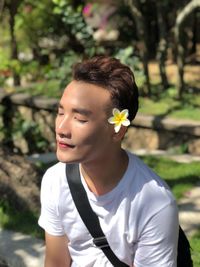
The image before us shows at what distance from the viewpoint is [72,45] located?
11695 mm

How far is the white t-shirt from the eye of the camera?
1953 millimetres

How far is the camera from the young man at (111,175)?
1.91 meters

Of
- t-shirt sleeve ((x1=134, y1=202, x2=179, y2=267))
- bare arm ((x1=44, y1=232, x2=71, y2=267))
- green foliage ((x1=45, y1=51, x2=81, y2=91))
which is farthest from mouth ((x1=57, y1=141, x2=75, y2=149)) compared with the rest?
green foliage ((x1=45, y1=51, x2=81, y2=91))

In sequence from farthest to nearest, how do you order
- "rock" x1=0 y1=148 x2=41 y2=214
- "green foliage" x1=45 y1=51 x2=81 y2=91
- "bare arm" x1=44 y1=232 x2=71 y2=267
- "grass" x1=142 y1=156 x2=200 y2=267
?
"green foliage" x1=45 y1=51 x2=81 y2=91, "grass" x1=142 y1=156 x2=200 y2=267, "rock" x1=0 y1=148 x2=41 y2=214, "bare arm" x1=44 y1=232 x2=71 y2=267

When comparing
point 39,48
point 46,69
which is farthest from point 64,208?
point 39,48

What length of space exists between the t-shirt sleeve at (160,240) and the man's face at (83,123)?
0.32 meters

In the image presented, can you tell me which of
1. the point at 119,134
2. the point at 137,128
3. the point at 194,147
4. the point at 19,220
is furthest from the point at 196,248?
the point at 137,128

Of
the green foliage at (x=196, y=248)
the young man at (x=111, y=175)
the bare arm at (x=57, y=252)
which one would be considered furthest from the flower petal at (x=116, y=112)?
the green foliage at (x=196, y=248)

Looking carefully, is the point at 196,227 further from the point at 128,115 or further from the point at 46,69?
the point at 46,69

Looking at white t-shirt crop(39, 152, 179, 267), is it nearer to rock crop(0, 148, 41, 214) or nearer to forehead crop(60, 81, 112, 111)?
forehead crop(60, 81, 112, 111)

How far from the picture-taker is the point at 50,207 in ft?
7.18

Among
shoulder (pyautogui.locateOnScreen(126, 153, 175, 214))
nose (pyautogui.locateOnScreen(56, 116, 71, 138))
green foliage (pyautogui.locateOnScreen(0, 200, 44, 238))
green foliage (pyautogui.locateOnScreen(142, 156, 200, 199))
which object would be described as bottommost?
green foliage (pyautogui.locateOnScreen(142, 156, 200, 199))

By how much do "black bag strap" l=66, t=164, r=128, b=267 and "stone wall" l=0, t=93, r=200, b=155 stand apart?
4.43 meters

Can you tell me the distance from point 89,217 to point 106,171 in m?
0.19
